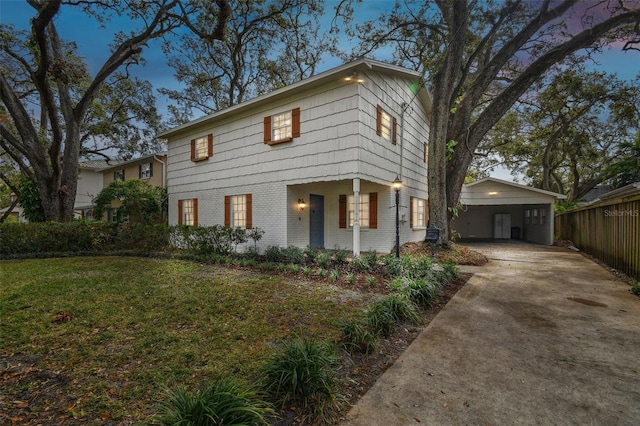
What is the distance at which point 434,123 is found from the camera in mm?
10234

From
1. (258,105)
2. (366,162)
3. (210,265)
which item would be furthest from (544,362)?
(258,105)

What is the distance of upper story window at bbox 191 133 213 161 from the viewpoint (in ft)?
38.3

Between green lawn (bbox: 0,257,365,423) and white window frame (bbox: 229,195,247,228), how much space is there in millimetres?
4085

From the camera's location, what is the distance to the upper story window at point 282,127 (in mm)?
9101

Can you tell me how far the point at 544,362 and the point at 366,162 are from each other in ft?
20.2

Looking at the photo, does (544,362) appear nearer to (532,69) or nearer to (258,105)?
(258,105)

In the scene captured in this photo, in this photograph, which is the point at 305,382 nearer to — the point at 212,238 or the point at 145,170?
the point at 212,238

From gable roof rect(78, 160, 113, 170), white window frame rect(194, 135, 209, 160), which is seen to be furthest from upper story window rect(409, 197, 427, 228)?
gable roof rect(78, 160, 113, 170)

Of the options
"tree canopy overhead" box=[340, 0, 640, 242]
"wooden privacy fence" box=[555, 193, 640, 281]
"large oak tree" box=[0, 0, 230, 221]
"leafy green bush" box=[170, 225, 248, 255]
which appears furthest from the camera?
"large oak tree" box=[0, 0, 230, 221]

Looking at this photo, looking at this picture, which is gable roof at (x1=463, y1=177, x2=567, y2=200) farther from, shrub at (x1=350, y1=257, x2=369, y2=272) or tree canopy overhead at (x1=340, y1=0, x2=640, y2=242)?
shrub at (x1=350, y1=257, x2=369, y2=272)

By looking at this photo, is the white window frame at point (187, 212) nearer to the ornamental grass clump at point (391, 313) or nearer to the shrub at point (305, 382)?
the ornamental grass clump at point (391, 313)

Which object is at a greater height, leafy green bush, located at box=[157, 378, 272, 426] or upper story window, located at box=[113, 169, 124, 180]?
upper story window, located at box=[113, 169, 124, 180]

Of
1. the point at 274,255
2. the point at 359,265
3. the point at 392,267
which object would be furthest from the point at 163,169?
the point at 392,267

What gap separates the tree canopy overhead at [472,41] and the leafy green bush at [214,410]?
9.38m
